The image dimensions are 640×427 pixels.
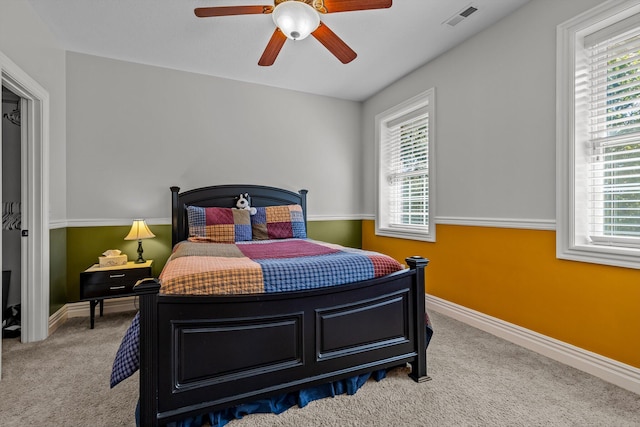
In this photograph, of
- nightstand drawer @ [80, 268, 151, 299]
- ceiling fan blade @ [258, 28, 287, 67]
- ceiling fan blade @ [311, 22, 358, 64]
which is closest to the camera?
ceiling fan blade @ [311, 22, 358, 64]

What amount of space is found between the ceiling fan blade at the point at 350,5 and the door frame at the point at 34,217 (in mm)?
2284

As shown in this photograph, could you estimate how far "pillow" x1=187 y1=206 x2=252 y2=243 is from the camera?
3.08 m

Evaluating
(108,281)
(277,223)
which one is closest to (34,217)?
(108,281)

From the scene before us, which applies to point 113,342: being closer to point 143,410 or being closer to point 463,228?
point 143,410

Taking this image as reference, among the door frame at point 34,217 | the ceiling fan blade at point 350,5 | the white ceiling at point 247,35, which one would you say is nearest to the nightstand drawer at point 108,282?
the door frame at point 34,217

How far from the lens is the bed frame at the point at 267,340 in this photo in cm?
141

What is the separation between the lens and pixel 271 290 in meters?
1.63

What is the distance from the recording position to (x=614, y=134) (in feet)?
6.65

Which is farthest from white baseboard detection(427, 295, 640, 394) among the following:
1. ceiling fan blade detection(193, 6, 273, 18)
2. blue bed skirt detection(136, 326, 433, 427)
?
ceiling fan blade detection(193, 6, 273, 18)

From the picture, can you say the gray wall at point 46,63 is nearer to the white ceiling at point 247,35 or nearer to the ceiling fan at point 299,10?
the white ceiling at point 247,35

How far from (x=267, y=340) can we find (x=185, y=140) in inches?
107

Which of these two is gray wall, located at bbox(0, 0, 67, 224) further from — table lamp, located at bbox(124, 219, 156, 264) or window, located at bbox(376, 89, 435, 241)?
window, located at bbox(376, 89, 435, 241)

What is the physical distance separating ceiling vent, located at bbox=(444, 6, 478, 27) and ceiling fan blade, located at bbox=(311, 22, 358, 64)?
0.94 m

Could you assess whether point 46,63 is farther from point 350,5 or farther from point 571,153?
point 571,153
